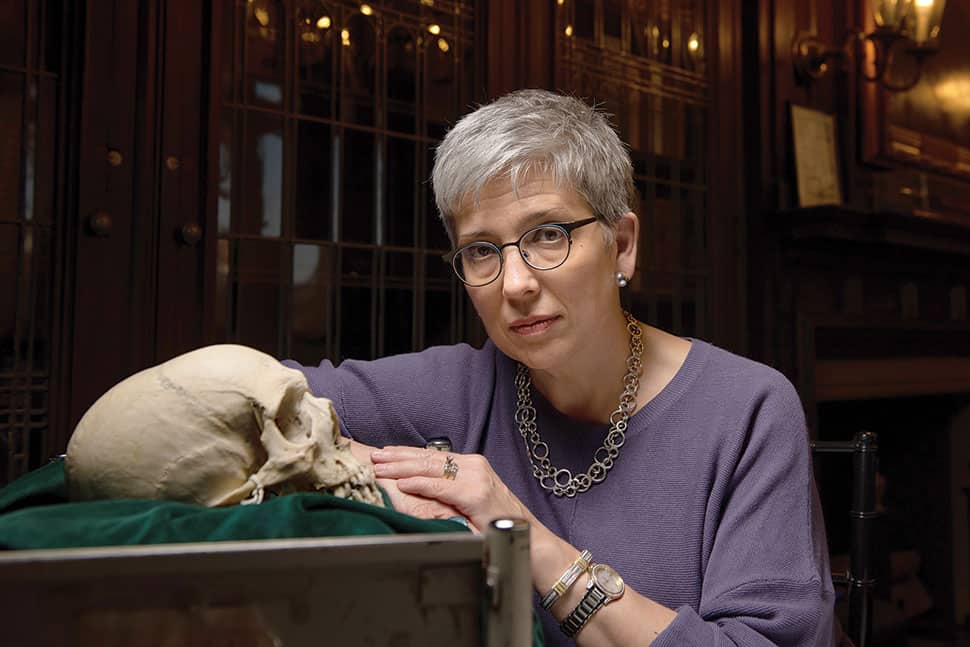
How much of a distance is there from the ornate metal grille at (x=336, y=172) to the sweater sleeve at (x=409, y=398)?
2.06 feet

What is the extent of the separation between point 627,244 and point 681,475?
0.38 meters

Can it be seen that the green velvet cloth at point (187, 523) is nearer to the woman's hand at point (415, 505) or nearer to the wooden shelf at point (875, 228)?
the woman's hand at point (415, 505)

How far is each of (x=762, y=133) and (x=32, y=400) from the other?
261 centimetres

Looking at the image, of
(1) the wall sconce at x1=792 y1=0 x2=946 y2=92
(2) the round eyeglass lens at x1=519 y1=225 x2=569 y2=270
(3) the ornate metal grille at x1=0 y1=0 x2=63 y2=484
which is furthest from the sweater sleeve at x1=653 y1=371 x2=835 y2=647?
(1) the wall sconce at x1=792 y1=0 x2=946 y2=92

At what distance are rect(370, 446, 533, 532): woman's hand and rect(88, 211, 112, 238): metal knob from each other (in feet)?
3.28

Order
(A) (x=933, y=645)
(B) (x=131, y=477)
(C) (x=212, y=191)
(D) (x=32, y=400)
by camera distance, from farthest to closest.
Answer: (A) (x=933, y=645) < (C) (x=212, y=191) < (D) (x=32, y=400) < (B) (x=131, y=477)

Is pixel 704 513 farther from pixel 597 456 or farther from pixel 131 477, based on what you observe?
pixel 131 477

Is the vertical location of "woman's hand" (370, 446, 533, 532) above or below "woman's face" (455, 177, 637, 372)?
below

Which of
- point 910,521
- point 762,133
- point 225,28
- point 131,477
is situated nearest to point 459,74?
point 225,28

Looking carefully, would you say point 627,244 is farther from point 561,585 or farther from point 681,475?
point 561,585

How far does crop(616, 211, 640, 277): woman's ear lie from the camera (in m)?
1.36

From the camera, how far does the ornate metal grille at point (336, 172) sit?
2012 millimetres

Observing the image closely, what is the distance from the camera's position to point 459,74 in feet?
8.06

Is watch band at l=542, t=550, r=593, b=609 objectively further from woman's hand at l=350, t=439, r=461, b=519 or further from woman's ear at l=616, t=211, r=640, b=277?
woman's ear at l=616, t=211, r=640, b=277
